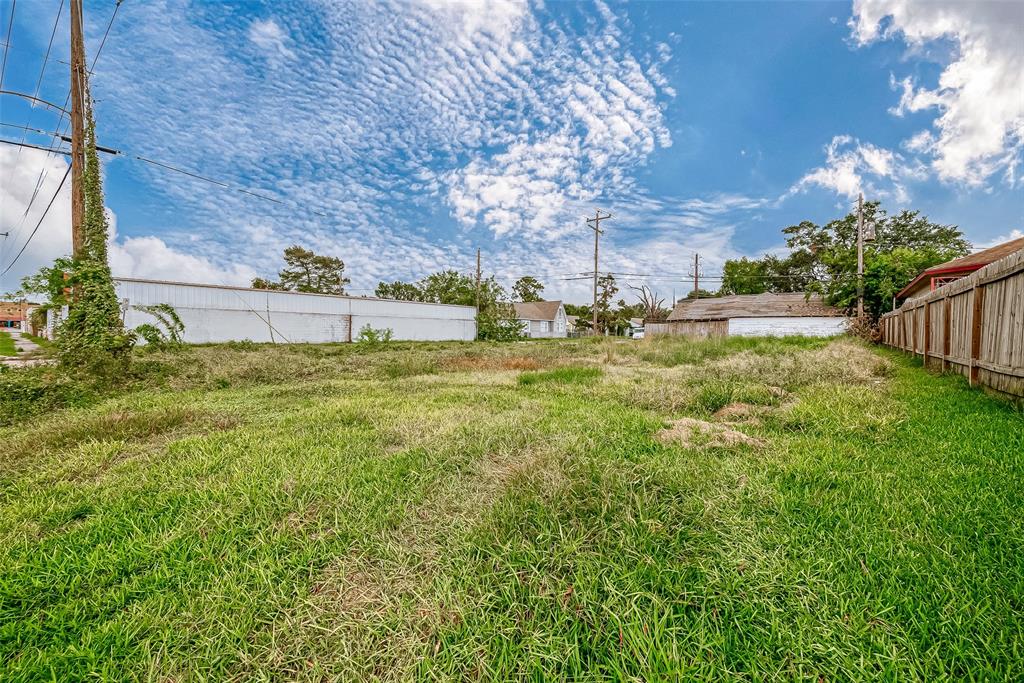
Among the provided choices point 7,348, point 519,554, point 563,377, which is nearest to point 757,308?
point 563,377

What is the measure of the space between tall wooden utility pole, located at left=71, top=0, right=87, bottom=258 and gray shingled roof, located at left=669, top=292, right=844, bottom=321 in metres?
31.1

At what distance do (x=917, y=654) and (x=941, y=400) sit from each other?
190 inches

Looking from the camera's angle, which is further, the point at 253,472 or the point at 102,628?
the point at 253,472

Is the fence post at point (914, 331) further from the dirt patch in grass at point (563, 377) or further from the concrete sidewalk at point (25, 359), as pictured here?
the concrete sidewalk at point (25, 359)

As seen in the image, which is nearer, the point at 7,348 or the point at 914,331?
the point at 914,331

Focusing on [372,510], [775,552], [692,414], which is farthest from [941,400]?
[372,510]

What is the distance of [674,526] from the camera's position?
1978 mm

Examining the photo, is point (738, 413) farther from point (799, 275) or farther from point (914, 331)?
point (799, 275)

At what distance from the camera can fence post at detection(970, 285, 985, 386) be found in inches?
198

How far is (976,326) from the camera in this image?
200 inches

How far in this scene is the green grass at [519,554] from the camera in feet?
4.53

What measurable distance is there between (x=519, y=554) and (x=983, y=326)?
6804 millimetres

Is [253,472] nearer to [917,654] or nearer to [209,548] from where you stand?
[209,548]

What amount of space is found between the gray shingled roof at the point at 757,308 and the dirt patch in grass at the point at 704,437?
26763 millimetres
